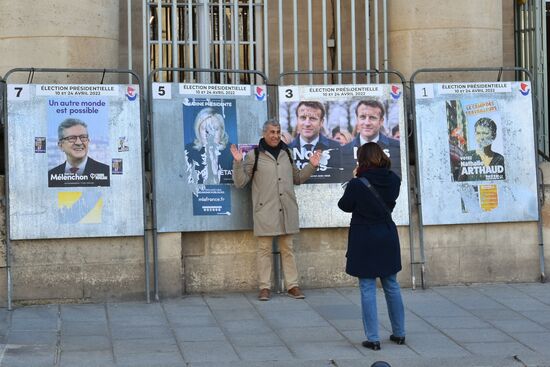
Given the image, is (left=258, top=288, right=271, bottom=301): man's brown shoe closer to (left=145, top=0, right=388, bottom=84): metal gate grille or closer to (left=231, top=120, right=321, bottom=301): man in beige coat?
(left=231, top=120, right=321, bottom=301): man in beige coat

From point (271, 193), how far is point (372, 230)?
2225 mm

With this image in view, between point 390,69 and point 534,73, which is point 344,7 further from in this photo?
point 534,73

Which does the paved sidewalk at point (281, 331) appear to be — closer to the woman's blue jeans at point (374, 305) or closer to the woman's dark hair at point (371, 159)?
the woman's blue jeans at point (374, 305)

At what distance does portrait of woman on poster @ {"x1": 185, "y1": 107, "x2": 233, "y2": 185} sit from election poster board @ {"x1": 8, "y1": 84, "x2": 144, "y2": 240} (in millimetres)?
560

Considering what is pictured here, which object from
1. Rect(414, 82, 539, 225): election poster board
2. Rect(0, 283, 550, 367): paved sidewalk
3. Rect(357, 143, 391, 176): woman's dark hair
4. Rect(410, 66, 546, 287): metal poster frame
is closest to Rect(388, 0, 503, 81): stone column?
Rect(410, 66, 546, 287): metal poster frame

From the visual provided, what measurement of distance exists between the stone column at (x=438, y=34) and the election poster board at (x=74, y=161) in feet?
9.99

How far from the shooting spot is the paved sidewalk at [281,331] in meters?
7.95

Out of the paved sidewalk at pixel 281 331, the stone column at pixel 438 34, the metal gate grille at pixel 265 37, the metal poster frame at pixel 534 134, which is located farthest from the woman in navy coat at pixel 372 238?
the stone column at pixel 438 34

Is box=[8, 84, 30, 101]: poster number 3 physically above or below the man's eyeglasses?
above

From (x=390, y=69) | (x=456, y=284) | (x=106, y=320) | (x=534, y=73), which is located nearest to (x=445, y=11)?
(x=390, y=69)

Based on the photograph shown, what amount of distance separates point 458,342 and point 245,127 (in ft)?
10.9

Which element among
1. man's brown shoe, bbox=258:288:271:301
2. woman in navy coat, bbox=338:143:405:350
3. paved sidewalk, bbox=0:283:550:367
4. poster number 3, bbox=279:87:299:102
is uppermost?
poster number 3, bbox=279:87:299:102

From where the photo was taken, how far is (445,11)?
37.2 ft

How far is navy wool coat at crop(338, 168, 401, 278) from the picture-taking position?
8.17m
